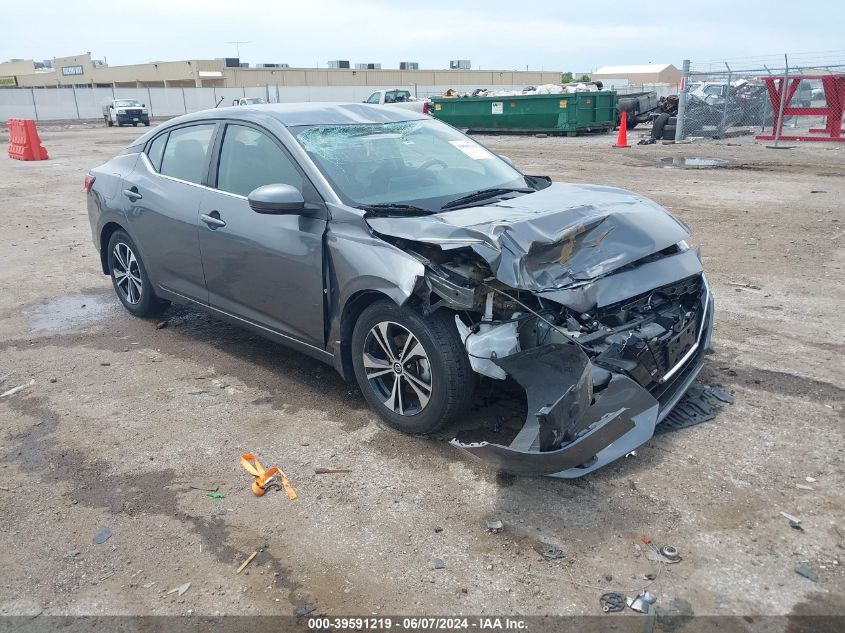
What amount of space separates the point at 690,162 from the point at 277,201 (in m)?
14.5

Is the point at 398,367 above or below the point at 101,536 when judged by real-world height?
above

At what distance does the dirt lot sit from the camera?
2.91m

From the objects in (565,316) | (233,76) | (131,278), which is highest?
(233,76)

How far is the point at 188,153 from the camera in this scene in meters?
5.40

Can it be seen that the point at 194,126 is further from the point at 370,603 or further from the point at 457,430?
the point at 370,603

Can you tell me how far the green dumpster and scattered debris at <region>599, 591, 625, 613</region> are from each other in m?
23.6

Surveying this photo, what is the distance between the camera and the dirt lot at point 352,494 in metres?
2.91

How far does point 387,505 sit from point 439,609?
0.76m

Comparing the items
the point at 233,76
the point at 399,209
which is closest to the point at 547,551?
the point at 399,209

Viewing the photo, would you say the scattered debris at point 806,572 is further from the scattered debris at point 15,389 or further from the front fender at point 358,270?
the scattered debris at point 15,389

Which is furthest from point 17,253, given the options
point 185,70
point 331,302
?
point 185,70

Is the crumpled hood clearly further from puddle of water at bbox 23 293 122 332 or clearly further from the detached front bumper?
puddle of water at bbox 23 293 122 332

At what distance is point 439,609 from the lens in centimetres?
279

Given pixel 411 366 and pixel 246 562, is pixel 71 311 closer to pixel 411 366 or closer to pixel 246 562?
pixel 411 366
